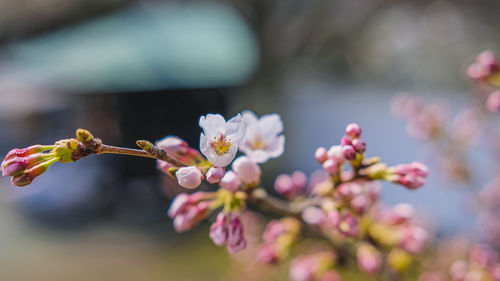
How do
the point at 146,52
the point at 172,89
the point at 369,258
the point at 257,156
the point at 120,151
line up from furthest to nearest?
the point at 146,52, the point at 172,89, the point at 369,258, the point at 257,156, the point at 120,151

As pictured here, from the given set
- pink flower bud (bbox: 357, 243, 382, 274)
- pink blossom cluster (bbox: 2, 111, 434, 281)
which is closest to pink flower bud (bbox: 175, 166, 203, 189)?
pink blossom cluster (bbox: 2, 111, 434, 281)

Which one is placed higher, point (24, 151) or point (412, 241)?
point (24, 151)

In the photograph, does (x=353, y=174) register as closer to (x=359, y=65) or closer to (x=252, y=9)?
(x=252, y=9)

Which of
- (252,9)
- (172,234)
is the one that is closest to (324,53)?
(252,9)

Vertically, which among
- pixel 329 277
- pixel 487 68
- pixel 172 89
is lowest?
pixel 329 277

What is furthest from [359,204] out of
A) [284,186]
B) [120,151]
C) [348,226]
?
[120,151]

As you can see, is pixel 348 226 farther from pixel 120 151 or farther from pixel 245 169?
pixel 120 151
